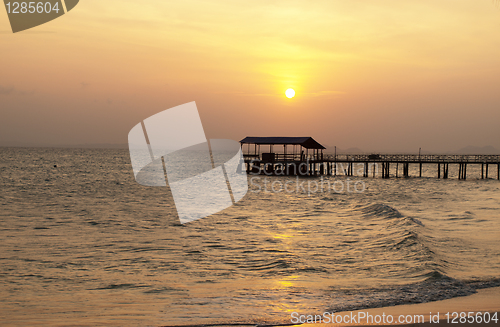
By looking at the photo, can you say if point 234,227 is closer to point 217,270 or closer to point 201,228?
point 201,228

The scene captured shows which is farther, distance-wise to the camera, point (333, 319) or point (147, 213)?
point (147, 213)

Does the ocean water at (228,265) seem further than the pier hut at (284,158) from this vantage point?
No

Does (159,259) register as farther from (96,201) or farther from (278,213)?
(96,201)

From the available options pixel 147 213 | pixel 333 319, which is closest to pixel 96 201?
pixel 147 213

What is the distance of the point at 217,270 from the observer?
1230cm

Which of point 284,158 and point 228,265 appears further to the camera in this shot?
point 284,158

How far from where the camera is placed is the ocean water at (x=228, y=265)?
8.73m

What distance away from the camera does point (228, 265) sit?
42.4ft

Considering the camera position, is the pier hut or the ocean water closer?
the ocean water

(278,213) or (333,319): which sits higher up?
(333,319)

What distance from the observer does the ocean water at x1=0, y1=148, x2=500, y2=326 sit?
8.73m

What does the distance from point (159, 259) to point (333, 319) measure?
752 cm

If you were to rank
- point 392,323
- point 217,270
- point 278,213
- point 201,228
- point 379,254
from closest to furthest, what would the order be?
1. point 392,323
2. point 217,270
3. point 379,254
4. point 201,228
5. point 278,213

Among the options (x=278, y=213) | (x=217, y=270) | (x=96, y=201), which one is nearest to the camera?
(x=217, y=270)
